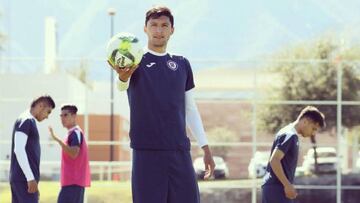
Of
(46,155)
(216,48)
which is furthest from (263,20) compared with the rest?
(46,155)

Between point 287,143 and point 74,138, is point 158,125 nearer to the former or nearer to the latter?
point 287,143

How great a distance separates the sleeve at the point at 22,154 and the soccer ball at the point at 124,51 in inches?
125

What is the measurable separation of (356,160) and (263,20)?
41609mm

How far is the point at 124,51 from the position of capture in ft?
16.9

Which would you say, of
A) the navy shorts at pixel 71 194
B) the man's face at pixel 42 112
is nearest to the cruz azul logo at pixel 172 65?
the man's face at pixel 42 112

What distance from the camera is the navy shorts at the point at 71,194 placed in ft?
30.1

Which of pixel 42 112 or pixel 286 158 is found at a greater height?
pixel 42 112

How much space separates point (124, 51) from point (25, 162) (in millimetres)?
3312

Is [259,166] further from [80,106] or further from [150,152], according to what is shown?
[150,152]

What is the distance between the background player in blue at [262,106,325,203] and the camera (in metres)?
7.90

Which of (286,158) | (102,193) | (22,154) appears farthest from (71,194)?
(102,193)

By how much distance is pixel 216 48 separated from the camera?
58312 mm

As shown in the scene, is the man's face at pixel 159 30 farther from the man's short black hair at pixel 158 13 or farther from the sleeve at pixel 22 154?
the sleeve at pixel 22 154

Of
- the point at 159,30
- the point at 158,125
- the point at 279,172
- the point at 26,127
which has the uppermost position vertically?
the point at 159,30
